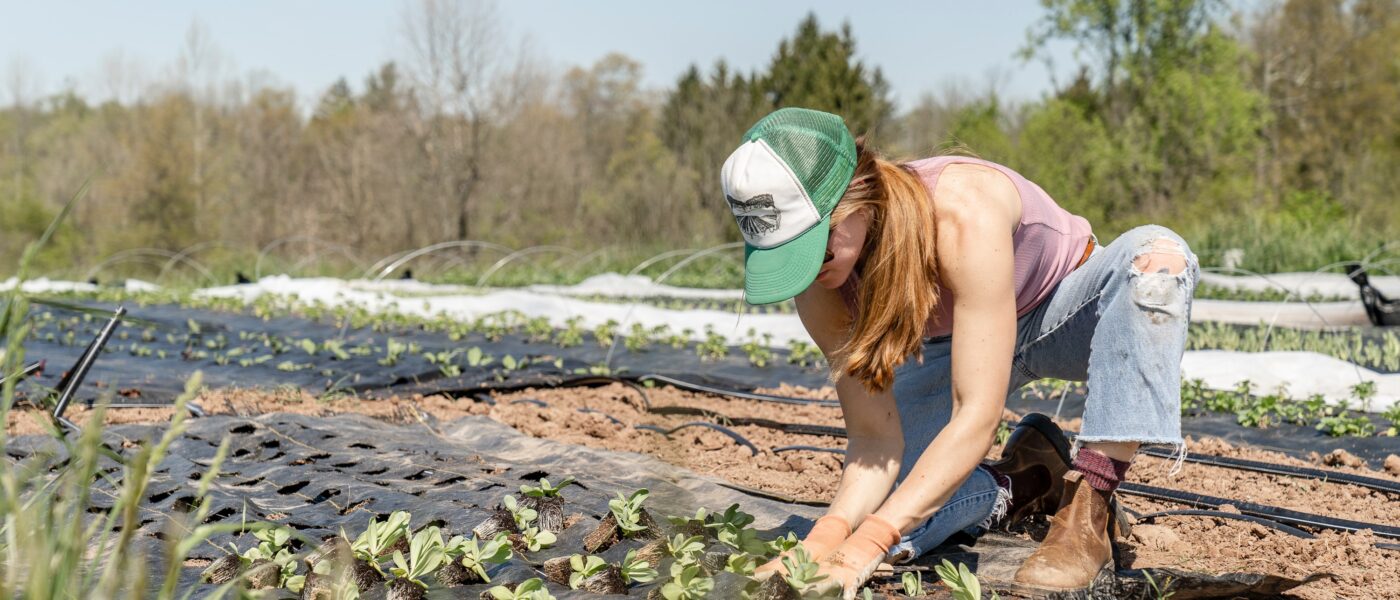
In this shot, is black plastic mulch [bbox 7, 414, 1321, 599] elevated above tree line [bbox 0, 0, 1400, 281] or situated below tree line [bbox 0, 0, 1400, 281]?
below

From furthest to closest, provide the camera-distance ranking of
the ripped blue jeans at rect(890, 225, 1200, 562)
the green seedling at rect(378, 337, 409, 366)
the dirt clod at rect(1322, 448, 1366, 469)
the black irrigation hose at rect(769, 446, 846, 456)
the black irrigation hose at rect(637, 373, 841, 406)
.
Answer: the green seedling at rect(378, 337, 409, 366) < the black irrigation hose at rect(637, 373, 841, 406) < the dirt clod at rect(1322, 448, 1366, 469) < the black irrigation hose at rect(769, 446, 846, 456) < the ripped blue jeans at rect(890, 225, 1200, 562)

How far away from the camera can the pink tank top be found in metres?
2.06

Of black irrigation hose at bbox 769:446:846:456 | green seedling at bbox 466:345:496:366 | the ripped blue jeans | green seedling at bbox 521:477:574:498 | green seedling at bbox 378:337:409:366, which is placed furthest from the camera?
green seedling at bbox 378:337:409:366

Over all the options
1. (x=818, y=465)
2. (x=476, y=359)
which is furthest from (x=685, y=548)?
(x=476, y=359)

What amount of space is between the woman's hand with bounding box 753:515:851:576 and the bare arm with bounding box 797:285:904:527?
0.10 metres

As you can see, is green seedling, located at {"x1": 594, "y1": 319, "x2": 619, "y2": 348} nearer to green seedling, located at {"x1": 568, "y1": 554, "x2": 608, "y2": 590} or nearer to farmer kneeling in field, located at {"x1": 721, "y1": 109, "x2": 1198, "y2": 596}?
farmer kneeling in field, located at {"x1": 721, "y1": 109, "x2": 1198, "y2": 596}

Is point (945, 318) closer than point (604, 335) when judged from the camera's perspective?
A: Yes

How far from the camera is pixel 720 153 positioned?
639 inches

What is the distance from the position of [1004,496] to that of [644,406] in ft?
7.45

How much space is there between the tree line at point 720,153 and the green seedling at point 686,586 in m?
11.0

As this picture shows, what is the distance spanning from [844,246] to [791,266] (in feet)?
0.43

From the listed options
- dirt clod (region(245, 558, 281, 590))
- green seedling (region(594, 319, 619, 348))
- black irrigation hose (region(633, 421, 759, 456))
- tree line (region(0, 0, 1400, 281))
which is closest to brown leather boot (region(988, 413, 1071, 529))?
black irrigation hose (region(633, 421, 759, 456))

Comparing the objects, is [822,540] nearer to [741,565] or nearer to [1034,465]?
[741,565]

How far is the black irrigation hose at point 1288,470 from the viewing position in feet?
9.63
